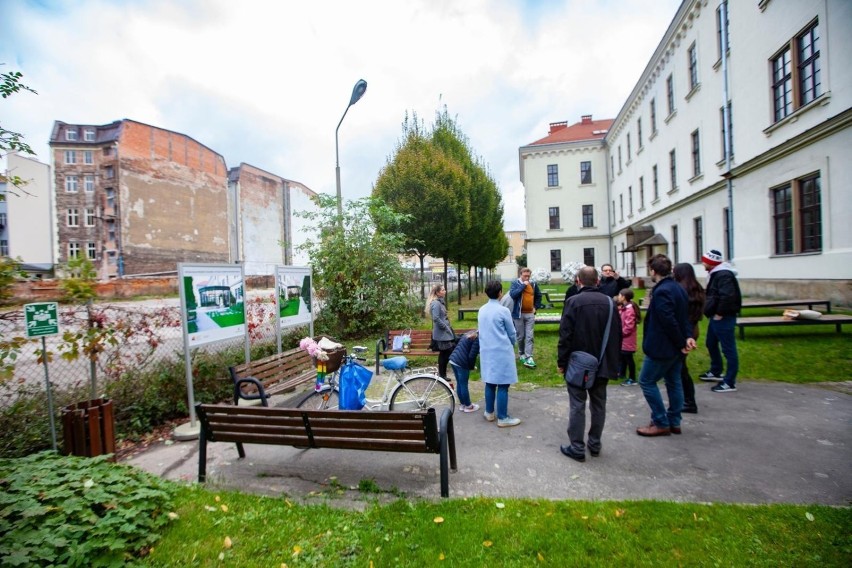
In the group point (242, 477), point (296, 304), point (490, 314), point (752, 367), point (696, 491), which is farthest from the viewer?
point (296, 304)

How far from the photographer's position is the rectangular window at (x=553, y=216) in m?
40.3

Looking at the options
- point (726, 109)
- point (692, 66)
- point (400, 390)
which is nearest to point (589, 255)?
point (692, 66)

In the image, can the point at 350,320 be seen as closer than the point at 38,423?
No

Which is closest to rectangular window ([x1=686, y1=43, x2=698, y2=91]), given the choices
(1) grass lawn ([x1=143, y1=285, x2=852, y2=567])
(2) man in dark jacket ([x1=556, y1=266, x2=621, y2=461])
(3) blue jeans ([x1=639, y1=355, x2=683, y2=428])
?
(3) blue jeans ([x1=639, y1=355, x2=683, y2=428])

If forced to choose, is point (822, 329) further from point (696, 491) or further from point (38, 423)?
point (38, 423)

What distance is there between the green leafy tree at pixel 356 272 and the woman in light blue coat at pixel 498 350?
249 inches

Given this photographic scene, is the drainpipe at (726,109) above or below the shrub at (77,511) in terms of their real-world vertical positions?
above

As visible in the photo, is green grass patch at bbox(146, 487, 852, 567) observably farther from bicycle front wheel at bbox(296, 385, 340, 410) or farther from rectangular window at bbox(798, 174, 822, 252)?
rectangular window at bbox(798, 174, 822, 252)

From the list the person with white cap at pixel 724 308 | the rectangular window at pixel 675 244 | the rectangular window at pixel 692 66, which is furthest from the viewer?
the rectangular window at pixel 675 244

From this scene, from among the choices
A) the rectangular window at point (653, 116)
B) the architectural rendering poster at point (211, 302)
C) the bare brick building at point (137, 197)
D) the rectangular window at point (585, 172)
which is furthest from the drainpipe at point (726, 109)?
the bare brick building at point (137, 197)

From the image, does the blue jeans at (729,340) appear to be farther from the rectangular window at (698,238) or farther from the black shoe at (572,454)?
the rectangular window at (698,238)

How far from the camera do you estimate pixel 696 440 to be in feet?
14.7

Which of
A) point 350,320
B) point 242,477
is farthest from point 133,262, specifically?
point 242,477

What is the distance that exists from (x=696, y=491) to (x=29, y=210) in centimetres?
6191
